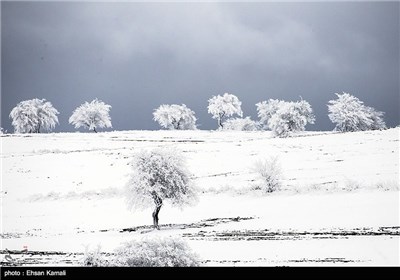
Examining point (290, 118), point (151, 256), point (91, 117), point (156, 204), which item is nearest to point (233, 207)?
point (156, 204)

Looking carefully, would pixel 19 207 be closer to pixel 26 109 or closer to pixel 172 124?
pixel 26 109

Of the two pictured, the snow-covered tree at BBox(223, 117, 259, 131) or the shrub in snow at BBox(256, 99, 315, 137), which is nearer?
the shrub in snow at BBox(256, 99, 315, 137)

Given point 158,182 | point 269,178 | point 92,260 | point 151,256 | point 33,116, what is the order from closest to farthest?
1. point 151,256
2. point 92,260
3. point 158,182
4. point 269,178
5. point 33,116

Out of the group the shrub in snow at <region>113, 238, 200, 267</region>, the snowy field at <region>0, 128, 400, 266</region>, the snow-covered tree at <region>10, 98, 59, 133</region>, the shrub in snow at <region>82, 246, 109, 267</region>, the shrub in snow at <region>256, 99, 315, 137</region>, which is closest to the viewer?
the shrub in snow at <region>113, 238, 200, 267</region>

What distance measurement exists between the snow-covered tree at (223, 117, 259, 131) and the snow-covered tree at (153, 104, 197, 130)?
34.9 feet

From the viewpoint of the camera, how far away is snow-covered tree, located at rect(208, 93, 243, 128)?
11706 centimetres

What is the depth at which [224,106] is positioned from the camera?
117m

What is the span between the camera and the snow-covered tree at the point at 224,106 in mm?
117062

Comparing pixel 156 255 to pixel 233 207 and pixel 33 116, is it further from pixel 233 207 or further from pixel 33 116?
pixel 33 116

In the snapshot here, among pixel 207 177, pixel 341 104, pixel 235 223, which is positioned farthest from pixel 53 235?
pixel 341 104

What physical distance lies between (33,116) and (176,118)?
1495 inches

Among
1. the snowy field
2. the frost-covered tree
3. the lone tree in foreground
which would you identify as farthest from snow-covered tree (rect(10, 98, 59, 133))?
the lone tree in foreground

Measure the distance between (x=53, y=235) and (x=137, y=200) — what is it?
4.87 m

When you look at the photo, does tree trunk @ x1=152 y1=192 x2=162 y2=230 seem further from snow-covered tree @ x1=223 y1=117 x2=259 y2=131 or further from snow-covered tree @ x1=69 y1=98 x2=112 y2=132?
snow-covered tree @ x1=223 y1=117 x2=259 y2=131
